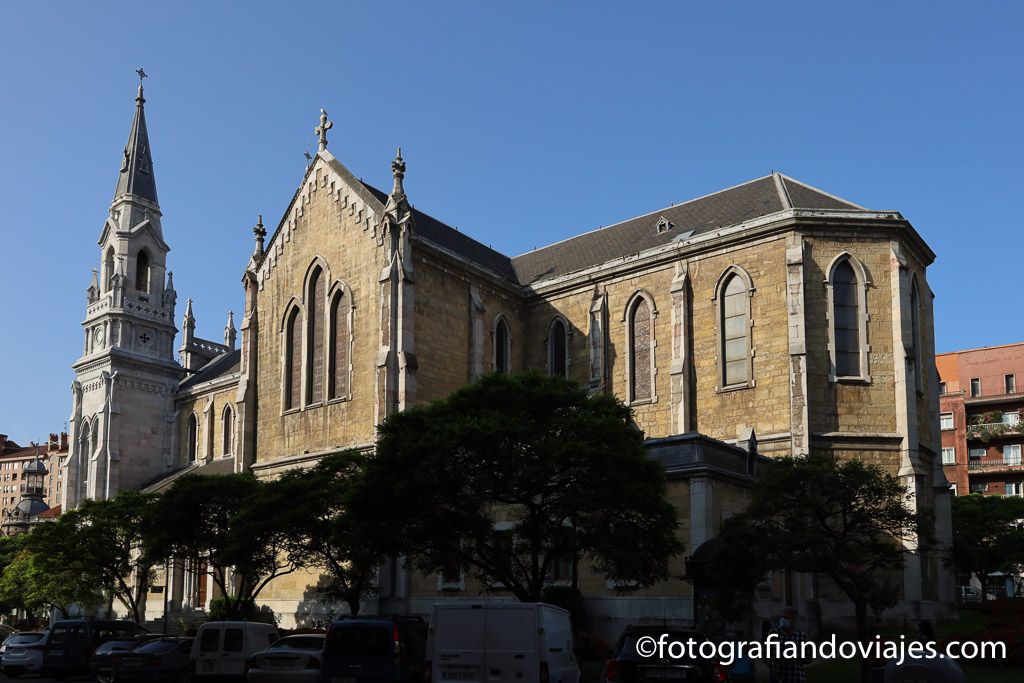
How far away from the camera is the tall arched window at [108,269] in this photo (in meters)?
67.0

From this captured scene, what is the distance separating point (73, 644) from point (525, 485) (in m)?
13.8

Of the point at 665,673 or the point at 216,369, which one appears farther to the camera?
the point at 216,369

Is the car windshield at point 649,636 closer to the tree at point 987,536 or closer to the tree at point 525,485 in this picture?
the tree at point 525,485

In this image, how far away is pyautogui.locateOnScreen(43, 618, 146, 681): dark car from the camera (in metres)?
27.8

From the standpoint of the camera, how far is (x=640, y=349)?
43.3 metres

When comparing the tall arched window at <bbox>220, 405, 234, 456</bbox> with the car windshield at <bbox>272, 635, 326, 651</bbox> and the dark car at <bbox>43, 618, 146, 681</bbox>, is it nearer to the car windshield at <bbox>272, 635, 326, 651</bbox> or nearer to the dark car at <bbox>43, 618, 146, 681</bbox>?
the dark car at <bbox>43, 618, 146, 681</bbox>

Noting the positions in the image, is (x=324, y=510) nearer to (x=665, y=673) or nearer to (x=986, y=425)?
(x=665, y=673)

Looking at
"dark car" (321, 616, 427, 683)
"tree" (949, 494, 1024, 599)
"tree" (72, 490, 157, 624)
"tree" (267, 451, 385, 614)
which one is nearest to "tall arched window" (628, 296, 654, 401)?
"tree" (267, 451, 385, 614)

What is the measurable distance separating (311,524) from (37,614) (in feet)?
141

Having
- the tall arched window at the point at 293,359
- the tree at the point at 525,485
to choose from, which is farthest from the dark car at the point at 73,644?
the tall arched window at the point at 293,359

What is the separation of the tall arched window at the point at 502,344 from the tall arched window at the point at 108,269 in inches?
1302

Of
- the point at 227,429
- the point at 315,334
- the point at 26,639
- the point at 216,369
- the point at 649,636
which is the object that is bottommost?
the point at 26,639

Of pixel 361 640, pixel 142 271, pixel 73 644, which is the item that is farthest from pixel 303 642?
pixel 142 271

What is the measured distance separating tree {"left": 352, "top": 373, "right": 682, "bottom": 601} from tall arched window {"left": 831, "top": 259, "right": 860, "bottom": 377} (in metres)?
14.9
